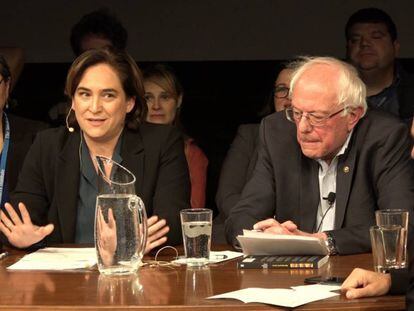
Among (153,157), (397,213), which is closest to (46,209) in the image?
(153,157)

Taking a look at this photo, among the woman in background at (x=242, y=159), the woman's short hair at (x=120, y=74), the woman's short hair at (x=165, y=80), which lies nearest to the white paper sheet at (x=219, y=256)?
the woman's short hair at (x=120, y=74)

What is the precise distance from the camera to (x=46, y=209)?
4.44 meters

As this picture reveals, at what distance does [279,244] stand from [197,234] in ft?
0.91

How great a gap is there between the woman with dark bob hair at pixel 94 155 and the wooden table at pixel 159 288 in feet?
2.43

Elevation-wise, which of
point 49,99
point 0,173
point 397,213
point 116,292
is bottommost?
point 116,292

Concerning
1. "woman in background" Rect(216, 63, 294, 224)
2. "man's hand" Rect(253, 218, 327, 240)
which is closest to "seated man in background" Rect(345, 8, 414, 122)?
"woman in background" Rect(216, 63, 294, 224)

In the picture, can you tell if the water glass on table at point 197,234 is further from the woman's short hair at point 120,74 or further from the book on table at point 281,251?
the woman's short hair at point 120,74

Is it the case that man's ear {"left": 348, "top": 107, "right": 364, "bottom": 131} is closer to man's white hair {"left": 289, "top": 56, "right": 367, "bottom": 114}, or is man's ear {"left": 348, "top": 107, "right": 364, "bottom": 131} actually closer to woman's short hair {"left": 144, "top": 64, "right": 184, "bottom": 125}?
man's white hair {"left": 289, "top": 56, "right": 367, "bottom": 114}

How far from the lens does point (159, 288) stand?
3137 millimetres

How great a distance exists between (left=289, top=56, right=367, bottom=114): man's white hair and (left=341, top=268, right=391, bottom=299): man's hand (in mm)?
1259

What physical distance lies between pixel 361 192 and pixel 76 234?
45.8 inches

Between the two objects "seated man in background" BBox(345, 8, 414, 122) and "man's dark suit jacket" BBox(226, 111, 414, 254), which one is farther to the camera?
"seated man in background" BBox(345, 8, 414, 122)

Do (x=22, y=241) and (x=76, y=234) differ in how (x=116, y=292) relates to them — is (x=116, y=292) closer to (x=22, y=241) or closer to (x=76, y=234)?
(x=22, y=241)

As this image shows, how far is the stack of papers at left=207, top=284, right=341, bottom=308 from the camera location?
2.91 m
